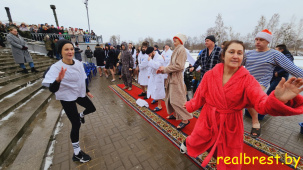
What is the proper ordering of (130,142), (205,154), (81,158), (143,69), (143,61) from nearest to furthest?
(81,158) → (205,154) → (130,142) → (143,61) → (143,69)

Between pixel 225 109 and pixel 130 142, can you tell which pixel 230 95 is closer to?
pixel 225 109

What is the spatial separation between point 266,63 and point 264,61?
0.18ft

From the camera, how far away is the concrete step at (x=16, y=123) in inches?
90.6

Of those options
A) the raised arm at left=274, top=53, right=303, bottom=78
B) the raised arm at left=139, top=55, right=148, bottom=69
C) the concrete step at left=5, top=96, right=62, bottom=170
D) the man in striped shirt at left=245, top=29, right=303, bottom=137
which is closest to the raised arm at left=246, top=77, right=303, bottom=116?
the man in striped shirt at left=245, top=29, right=303, bottom=137

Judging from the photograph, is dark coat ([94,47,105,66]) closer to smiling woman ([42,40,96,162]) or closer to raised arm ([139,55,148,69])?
raised arm ([139,55,148,69])

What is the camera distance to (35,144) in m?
2.61

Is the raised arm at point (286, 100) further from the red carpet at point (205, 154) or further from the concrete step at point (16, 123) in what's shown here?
the concrete step at point (16, 123)

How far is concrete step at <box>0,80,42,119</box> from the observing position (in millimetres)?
3242

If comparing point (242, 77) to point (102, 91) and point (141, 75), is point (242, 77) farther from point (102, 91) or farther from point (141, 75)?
point (102, 91)

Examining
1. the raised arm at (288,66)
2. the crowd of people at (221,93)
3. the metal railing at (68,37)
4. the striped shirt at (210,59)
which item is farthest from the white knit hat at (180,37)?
the metal railing at (68,37)

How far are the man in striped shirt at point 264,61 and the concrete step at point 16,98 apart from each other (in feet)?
18.2

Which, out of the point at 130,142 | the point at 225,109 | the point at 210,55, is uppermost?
the point at 210,55

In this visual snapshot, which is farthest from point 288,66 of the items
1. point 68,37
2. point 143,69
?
point 68,37

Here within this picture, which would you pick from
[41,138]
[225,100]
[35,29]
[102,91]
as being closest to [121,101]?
[102,91]
